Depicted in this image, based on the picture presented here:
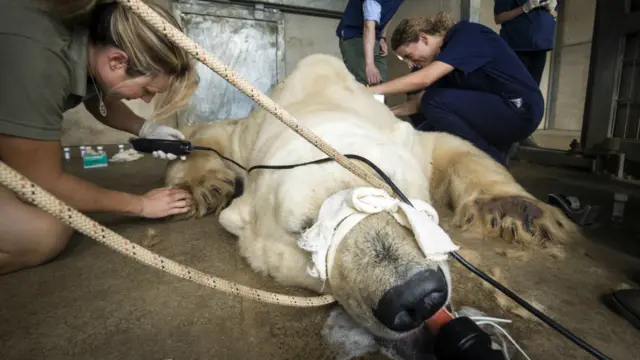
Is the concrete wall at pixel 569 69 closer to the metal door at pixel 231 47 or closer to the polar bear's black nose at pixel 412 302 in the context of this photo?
the metal door at pixel 231 47

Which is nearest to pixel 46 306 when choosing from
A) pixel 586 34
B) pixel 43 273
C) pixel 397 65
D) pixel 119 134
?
pixel 43 273

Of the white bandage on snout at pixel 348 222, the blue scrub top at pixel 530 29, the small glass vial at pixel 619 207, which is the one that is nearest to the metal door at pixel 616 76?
the blue scrub top at pixel 530 29

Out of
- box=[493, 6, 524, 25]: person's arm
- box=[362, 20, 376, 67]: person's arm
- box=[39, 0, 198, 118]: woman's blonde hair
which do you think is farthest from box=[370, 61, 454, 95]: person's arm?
box=[39, 0, 198, 118]: woman's blonde hair

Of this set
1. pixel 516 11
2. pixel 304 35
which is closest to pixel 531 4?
pixel 516 11

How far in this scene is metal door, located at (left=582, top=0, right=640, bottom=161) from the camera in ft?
10.2

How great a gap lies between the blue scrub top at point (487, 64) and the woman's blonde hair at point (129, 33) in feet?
6.28

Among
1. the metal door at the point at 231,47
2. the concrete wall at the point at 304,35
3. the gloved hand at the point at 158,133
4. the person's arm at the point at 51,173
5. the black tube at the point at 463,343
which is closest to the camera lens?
the black tube at the point at 463,343

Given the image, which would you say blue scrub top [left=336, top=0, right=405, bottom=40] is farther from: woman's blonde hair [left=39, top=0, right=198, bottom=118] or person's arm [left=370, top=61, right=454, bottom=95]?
woman's blonde hair [left=39, top=0, right=198, bottom=118]

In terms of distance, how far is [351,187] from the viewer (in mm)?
Result: 1163

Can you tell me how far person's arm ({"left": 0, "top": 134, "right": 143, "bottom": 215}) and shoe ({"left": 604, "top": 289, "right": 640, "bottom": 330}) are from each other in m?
1.86

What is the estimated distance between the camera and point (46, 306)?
1252 millimetres

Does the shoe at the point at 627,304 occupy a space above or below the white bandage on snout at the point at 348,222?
below

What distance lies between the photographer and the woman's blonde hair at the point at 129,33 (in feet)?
4.30

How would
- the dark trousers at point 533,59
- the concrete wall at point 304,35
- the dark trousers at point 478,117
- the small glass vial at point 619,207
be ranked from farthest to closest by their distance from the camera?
the concrete wall at point 304,35 → the dark trousers at point 533,59 → the dark trousers at point 478,117 → the small glass vial at point 619,207
